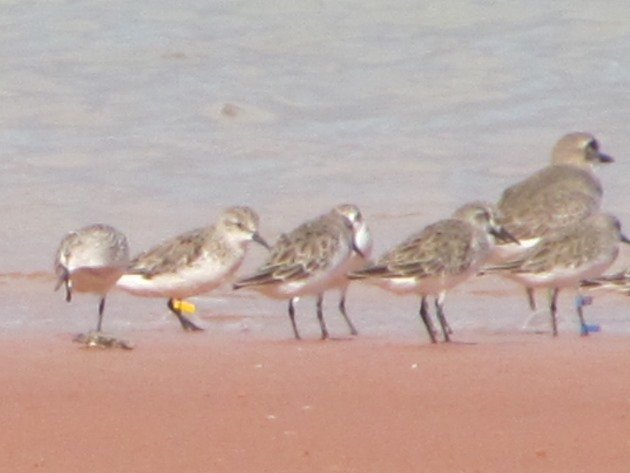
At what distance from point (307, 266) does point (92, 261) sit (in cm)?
117

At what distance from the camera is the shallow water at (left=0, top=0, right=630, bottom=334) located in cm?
1503

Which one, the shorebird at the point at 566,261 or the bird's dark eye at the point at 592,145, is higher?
the bird's dark eye at the point at 592,145

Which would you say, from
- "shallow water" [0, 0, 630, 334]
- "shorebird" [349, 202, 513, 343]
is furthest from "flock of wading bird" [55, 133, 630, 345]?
"shallow water" [0, 0, 630, 334]

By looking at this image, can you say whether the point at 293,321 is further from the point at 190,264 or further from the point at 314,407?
the point at 314,407

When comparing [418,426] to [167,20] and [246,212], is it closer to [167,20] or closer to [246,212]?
[246,212]

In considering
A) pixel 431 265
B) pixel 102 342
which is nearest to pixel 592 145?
pixel 431 265

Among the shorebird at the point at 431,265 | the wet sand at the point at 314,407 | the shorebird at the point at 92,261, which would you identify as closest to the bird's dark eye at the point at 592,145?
the shorebird at the point at 431,265

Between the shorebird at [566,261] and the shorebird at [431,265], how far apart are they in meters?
0.34

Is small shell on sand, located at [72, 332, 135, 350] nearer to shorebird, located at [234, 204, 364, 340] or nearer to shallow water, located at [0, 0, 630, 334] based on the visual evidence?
shorebird, located at [234, 204, 364, 340]

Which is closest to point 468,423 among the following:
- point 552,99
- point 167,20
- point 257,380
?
point 257,380

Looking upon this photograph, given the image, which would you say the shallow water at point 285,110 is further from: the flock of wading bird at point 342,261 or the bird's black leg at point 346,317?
the bird's black leg at point 346,317

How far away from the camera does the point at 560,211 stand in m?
12.8

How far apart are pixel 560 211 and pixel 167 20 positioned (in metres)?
7.89

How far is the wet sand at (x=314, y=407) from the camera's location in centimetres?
711
